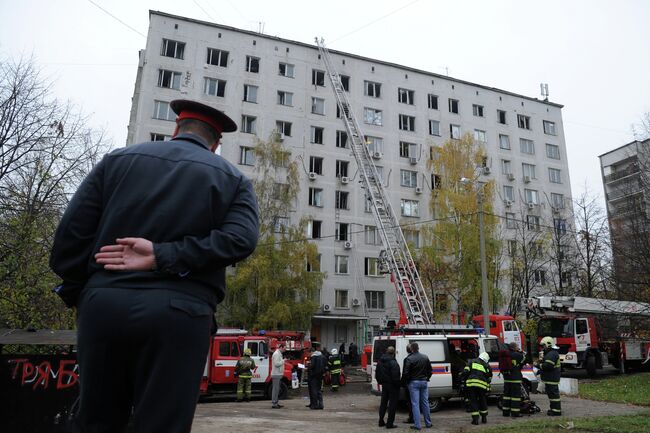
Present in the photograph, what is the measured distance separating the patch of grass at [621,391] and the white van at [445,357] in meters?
2.35

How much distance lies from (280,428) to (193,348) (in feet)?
33.1

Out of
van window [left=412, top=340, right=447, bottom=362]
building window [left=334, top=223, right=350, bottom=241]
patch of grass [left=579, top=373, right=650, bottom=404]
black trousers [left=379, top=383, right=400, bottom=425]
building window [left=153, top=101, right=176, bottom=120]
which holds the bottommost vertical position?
patch of grass [left=579, top=373, right=650, bottom=404]

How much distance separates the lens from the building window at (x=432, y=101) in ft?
141

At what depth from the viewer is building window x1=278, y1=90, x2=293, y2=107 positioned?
3869cm

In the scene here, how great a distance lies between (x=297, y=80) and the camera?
3928 centimetres

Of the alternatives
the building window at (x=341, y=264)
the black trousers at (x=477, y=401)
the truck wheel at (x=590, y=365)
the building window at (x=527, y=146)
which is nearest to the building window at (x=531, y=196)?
the building window at (x=527, y=146)

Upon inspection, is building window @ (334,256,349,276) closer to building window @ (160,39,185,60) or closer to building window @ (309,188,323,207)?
building window @ (309,188,323,207)

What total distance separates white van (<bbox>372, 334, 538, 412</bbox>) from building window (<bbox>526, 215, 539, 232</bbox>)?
2574 centimetres

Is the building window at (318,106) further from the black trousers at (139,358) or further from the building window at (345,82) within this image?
the black trousers at (139,358)

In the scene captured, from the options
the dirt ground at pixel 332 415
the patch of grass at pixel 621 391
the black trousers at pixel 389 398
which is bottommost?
the dirt ground at pixel 332 415

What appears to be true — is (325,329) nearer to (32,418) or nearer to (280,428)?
(280,428)

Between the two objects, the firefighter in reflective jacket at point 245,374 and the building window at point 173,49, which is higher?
the building window at point 173,49

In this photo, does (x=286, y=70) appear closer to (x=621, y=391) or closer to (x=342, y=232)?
(x=342, y=232)

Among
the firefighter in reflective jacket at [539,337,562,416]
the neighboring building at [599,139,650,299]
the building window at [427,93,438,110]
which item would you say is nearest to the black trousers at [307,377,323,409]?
the firefighter in reflective jacket at [539,337,562,416]
